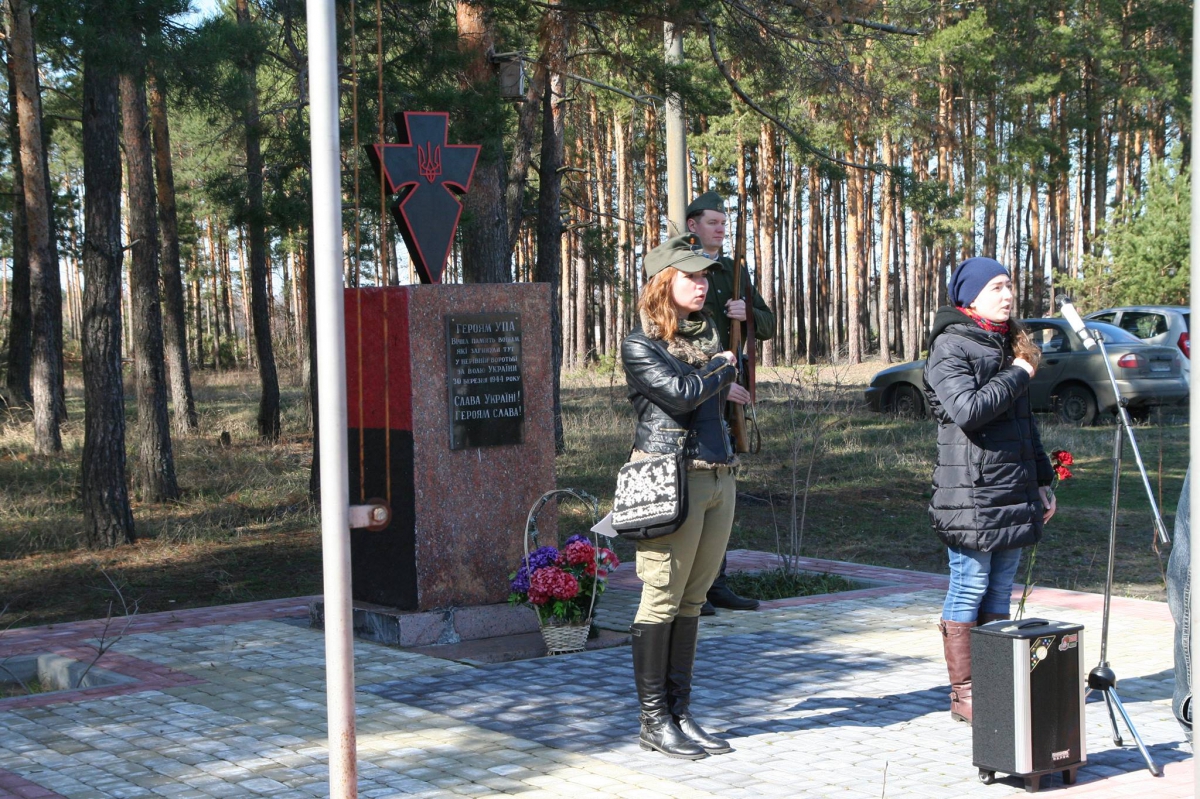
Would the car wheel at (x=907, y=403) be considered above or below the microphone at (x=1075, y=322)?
below

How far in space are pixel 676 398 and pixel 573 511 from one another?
25.8 ft

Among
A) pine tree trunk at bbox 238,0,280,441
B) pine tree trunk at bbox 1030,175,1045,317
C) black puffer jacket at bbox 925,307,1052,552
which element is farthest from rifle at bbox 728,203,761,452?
pine tree trunk at bbox 1030,175,1045,317

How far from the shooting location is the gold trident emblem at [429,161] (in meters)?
7.25

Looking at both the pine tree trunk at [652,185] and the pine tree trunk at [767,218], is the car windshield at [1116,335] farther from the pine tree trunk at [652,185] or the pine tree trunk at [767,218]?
the pine tree trunk at [652,185]

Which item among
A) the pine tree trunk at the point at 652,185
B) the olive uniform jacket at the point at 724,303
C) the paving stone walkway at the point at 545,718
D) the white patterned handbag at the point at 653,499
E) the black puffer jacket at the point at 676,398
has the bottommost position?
the paving stone walkway at the point at 545,718

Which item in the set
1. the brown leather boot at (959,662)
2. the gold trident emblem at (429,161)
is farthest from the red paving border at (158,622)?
the brown leather boot at (959,662)

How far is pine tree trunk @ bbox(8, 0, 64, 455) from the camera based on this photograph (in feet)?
57.6

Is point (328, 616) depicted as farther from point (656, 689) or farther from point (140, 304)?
point (140, 304)

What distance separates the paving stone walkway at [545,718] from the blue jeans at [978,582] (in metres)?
0.51

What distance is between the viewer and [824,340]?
50.8 m

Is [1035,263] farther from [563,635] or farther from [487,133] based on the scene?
[563,635]

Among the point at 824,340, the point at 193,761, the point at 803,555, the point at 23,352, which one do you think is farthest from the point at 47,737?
the point at 824,340

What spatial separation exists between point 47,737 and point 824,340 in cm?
4689

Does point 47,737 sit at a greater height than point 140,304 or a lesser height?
lesser
